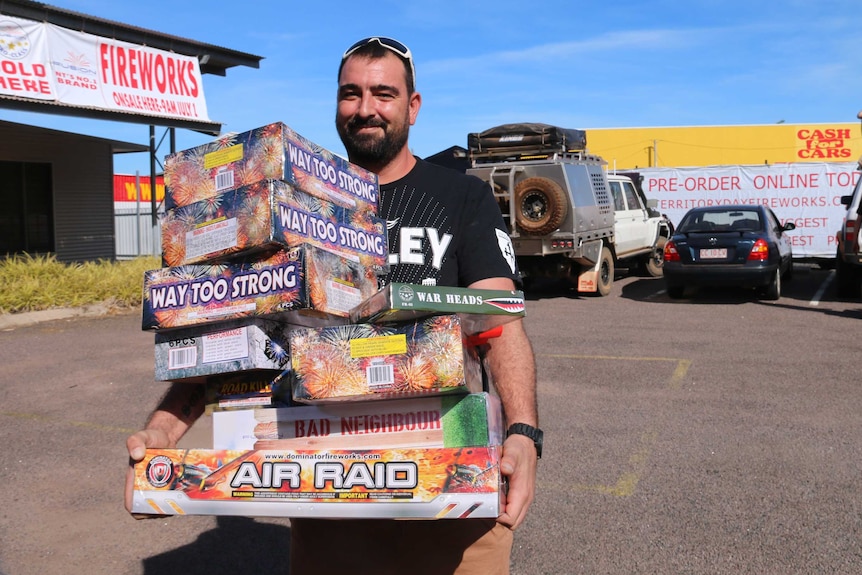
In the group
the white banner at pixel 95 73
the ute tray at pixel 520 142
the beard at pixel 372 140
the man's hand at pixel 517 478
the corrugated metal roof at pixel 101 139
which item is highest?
the white banner at pixel 95 73

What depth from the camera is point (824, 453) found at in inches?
217

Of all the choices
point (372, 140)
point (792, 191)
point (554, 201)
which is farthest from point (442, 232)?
point (792, 191)

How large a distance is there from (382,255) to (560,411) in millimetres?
4847

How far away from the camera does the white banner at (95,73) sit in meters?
12.9

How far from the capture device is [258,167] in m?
1.90

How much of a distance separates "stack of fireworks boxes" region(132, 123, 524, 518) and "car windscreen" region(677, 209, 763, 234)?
1281 cm

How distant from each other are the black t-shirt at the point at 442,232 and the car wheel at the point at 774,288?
483 inches

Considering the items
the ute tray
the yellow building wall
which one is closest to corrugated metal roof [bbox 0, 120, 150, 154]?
the ute tray

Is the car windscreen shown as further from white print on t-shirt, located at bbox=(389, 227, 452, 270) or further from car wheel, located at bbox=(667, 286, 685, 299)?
white print on t-shirt, located at bbox=(389, 227, 452, 270)

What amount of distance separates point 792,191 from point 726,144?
40.5ft

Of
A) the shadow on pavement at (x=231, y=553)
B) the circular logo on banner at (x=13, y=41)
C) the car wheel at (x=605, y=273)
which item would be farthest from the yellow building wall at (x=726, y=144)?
the shadow on pavement at (x=231, y=553)

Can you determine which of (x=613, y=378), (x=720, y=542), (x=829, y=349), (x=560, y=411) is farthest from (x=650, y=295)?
(x=720, y=542)

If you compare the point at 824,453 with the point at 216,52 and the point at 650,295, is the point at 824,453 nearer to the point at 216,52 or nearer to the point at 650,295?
the point at 650,295

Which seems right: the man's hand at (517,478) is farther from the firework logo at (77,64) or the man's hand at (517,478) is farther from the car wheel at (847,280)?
the firework logo at (77,64)
